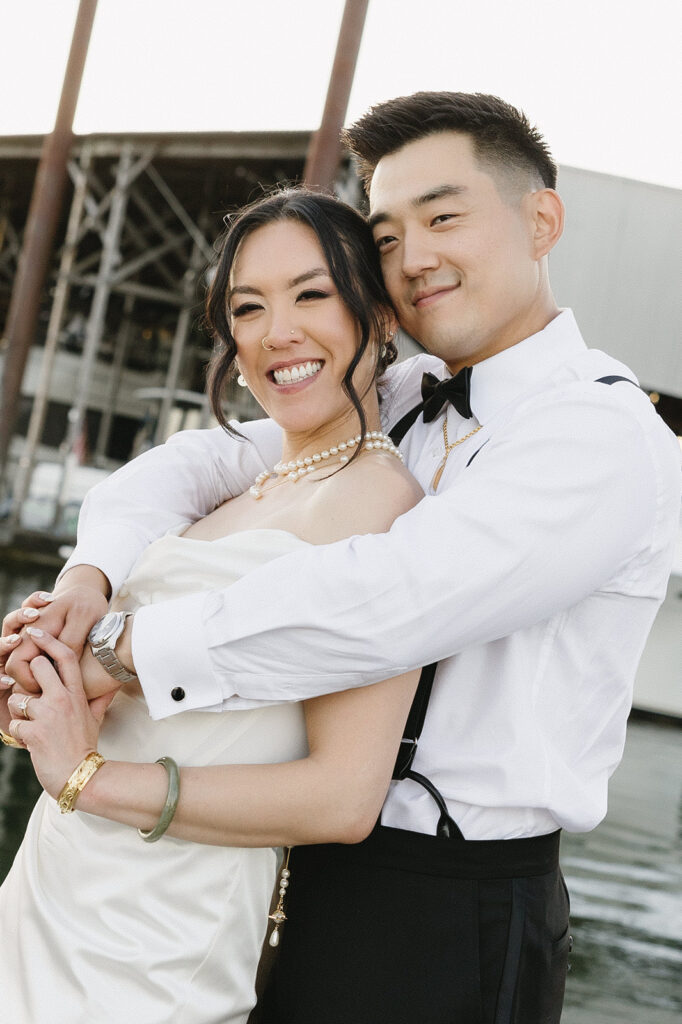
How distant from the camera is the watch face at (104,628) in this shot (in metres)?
1.33

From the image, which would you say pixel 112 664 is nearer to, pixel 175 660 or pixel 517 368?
pixel 175 660

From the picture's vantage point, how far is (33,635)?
1368mm

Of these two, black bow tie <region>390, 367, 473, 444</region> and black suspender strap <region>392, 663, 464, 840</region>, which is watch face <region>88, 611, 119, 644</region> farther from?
black bow tie <region>390, 367, 473, 444</region>

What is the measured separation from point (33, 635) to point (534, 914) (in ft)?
2.52

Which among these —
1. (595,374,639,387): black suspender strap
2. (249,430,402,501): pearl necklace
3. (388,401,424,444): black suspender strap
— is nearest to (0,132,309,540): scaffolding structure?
(388,401,424,444): black suspender strap

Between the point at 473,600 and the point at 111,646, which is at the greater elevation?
the point at 473,600

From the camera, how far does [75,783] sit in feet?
4.15

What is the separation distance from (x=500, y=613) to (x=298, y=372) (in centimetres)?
57

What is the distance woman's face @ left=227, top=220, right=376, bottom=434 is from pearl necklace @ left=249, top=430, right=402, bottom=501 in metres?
0.05

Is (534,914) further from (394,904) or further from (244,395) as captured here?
(244,395)

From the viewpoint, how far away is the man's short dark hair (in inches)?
63.9

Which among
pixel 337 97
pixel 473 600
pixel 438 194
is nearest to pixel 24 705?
pixel 473 600

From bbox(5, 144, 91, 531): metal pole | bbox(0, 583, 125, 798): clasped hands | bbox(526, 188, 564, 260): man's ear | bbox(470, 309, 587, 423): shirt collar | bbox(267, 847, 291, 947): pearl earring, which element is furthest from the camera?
bbox(5, 144, 91, 531): metal pole

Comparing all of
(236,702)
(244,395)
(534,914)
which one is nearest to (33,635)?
(236,702)
